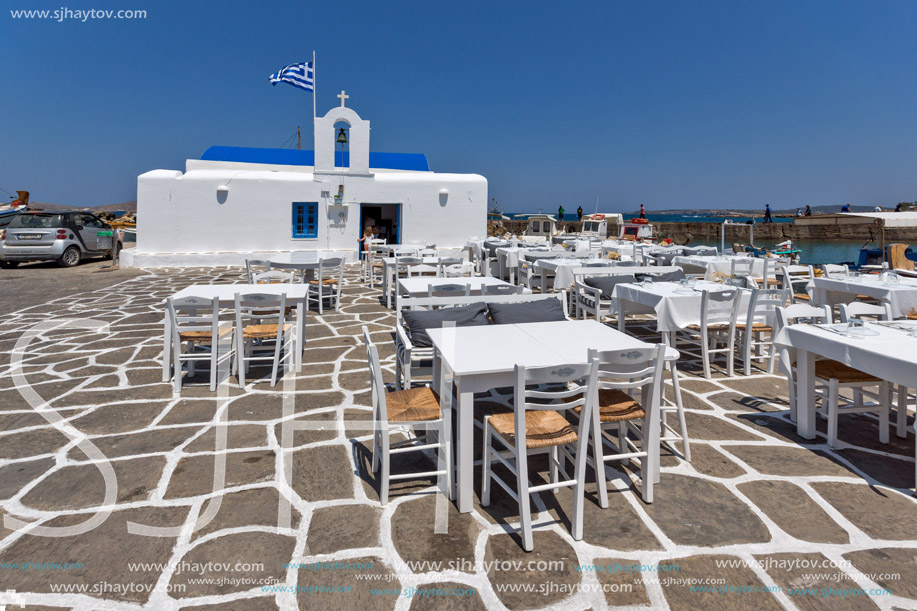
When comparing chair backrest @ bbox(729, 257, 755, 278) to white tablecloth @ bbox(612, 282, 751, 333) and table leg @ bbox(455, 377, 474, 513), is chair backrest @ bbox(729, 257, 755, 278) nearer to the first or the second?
white tablecloth @ bbox(612, 282, 751, 333)

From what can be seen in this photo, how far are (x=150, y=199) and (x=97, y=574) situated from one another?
14760 millimetres

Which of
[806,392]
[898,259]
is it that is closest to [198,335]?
[806,392]

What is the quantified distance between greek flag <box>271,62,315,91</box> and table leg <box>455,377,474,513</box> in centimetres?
1591

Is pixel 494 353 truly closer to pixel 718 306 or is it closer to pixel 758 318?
pixel 718 306

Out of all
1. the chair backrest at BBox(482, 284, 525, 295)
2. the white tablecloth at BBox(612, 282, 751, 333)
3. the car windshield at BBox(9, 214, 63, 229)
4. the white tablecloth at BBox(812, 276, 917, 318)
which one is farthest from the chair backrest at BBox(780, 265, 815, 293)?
the car windshield at BBox(9, 214, 63, 229)

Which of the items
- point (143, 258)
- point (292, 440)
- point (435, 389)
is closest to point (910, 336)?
point (435, 389)

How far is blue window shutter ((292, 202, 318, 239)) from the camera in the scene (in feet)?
51.5

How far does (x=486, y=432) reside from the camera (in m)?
2.73

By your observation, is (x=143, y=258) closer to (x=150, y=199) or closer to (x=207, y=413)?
(x=150, y=199)

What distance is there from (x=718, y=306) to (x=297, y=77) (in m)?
15.1

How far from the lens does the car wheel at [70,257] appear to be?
45.1 ft

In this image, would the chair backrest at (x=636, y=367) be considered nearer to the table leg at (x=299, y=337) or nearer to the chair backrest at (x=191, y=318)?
the chair backrest at (x=191, y=318)

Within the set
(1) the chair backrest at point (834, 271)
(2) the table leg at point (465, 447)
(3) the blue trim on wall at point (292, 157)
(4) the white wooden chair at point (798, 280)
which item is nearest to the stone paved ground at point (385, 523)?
(2) the table leg at point (465, 447)

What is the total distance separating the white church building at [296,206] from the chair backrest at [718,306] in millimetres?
11523
